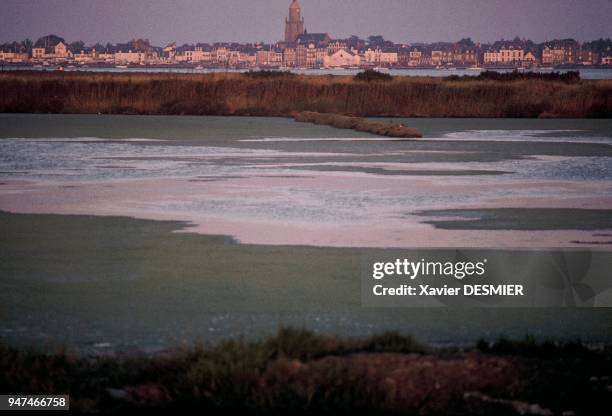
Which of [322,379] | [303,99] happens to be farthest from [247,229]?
[303,99]

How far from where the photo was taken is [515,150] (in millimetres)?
26422

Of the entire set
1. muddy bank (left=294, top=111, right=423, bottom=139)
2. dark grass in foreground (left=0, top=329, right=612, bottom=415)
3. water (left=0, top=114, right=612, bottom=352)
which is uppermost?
dark grass in foreground (left=0, top=329, right=612, bottom=415)

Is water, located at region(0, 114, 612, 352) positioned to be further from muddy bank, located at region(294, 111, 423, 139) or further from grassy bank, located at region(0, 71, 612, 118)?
grassy bank, located at region(0, 71, 612, 118)

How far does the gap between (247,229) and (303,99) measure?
111 feet

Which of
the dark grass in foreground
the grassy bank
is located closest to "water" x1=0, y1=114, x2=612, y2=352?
the dark grass in foreground

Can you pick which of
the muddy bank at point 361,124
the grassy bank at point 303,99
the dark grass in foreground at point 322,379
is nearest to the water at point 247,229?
the dark grass in foreground at point 322,379

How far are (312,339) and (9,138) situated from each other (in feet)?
80.5

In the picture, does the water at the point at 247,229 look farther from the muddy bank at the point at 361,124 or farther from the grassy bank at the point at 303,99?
the grassy bank at the point at 303,99

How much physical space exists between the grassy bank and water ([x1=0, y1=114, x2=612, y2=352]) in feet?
53.3

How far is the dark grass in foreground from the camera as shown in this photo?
5.66 metres

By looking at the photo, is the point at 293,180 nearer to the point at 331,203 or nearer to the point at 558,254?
the point at 331,203

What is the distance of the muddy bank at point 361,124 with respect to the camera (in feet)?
105

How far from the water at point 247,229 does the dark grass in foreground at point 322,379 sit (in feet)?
3.13

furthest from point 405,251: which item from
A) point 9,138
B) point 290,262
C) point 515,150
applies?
point 9,138
